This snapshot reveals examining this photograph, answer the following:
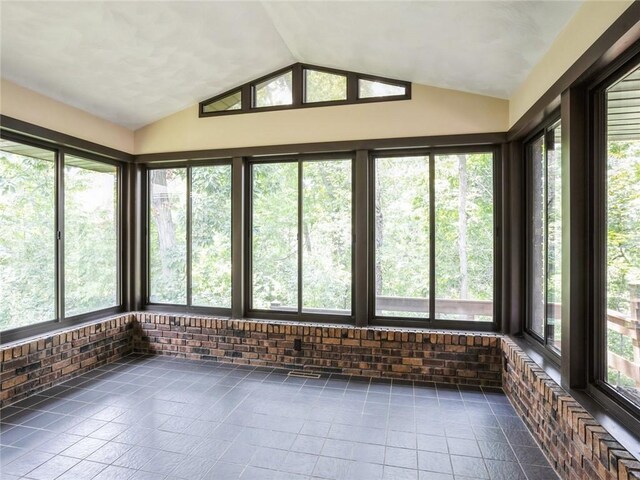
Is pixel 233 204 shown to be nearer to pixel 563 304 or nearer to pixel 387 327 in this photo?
pixel 387 327

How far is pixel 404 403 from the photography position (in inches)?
122

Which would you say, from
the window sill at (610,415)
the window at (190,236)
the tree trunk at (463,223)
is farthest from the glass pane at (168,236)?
the window sill at (610,415)

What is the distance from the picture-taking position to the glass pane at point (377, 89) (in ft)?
12.3

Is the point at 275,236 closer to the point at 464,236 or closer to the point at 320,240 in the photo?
the point at 320,240

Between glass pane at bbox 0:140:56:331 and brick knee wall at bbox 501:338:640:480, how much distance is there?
443 centimetres

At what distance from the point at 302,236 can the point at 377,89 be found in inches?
70.6

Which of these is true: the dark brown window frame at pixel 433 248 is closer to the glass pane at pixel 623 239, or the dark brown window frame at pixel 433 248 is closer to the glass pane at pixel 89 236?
the glass pane at pixel 623 239

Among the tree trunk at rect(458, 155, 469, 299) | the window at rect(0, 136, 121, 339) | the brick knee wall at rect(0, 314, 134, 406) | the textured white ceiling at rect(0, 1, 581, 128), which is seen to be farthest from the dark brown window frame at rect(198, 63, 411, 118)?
the brick knee wall at rect(0, 314, 134, 406)

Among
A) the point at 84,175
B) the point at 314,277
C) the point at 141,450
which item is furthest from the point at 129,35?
the point at 141,450

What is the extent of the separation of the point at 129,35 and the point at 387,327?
3.61 metres

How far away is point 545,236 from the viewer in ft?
9.53

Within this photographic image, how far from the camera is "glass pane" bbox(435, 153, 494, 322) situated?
368cm

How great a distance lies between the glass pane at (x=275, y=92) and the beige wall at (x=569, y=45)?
234 cm

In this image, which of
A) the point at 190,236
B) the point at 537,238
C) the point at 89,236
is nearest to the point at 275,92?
the point at 190,236
